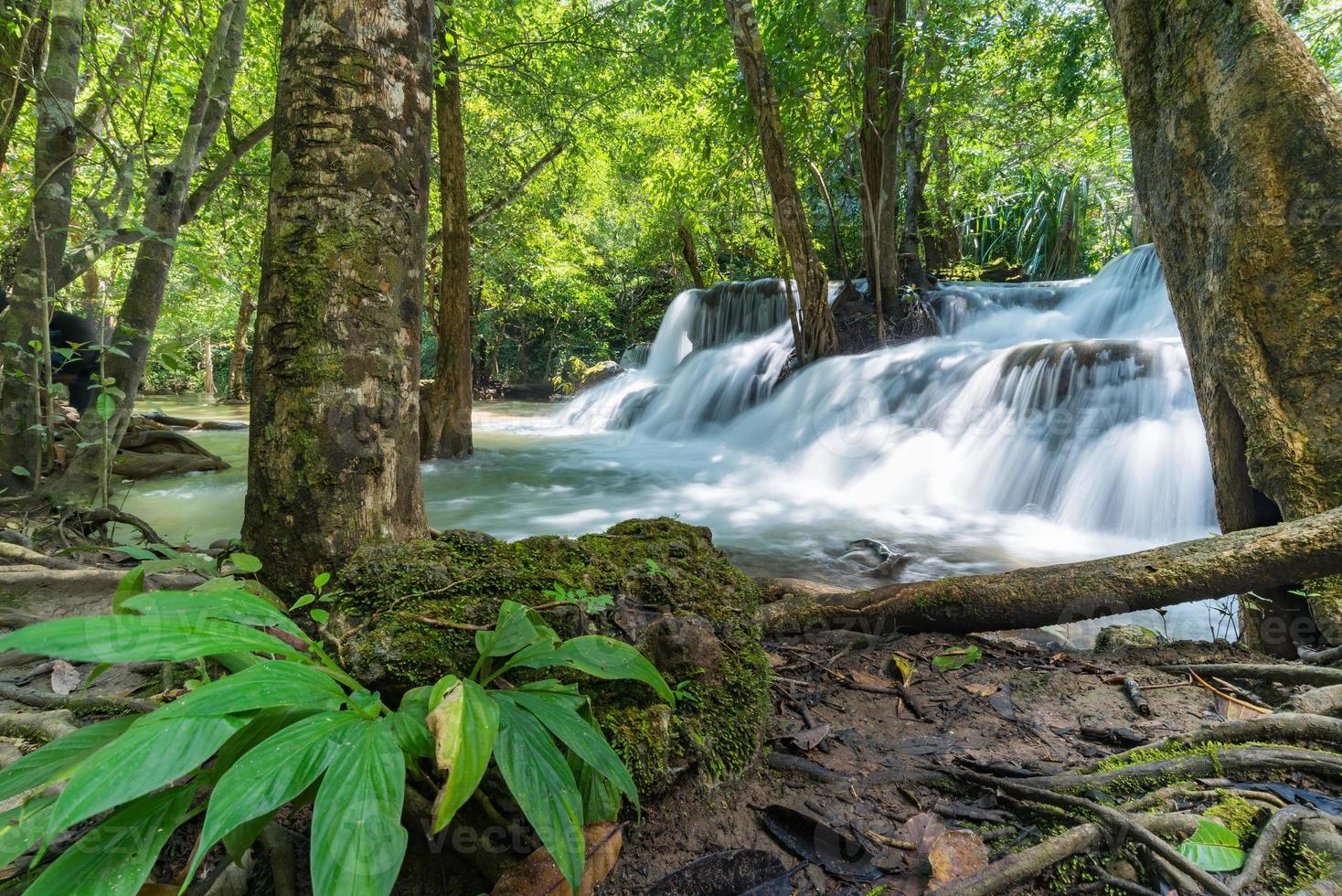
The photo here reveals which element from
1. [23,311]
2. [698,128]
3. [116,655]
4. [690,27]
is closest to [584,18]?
[690,27]

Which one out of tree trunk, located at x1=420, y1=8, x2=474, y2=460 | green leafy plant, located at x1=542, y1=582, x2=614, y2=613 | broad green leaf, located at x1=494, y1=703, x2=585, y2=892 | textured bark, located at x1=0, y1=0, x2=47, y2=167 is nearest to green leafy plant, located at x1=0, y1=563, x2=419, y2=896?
broad green leaf, located at x1=494, y1=703, x2=585, y2=892

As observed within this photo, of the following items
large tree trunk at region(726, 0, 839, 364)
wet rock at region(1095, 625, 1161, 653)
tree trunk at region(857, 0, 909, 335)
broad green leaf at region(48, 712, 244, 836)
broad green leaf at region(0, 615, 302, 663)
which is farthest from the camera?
tree trunk at region(857, 0, 909, 335)

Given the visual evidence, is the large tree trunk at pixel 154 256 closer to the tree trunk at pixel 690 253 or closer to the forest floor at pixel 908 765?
the forest floor at pixel 908 765

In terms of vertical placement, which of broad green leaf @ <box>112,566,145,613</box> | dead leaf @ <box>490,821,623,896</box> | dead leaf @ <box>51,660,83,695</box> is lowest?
dead leaf @ <box>490,821,623,896</box>

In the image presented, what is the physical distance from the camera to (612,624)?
1403mm

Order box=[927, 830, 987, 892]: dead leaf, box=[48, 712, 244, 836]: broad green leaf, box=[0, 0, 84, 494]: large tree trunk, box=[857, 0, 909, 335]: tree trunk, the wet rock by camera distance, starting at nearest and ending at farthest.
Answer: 1. box=[48, 712, 244, 836]: broad green leaf
2. box=[927, 830, 987, 892]: dead leaf
3. the wet rock
4. box=[0, 0, 84, 494]: large tree trunk
5. box=[857, 0, 909, 335]: tree trunk

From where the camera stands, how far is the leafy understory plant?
800mm

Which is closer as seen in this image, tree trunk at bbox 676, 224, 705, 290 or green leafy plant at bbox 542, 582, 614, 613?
green leafy plant at bbox 542, 582, 614, 613

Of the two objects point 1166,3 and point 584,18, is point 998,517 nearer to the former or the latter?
point 1166,3

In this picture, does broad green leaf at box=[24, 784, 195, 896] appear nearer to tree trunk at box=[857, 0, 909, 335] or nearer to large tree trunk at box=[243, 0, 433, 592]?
large tree trunk at box=[243, 0, 433, 592]

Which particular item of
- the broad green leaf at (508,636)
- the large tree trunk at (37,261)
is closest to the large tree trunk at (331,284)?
the broad green leaf at (508,636)

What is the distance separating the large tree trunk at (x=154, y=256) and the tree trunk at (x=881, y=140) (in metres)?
6.48

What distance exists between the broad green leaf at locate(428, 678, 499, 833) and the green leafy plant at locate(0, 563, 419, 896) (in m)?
0.05

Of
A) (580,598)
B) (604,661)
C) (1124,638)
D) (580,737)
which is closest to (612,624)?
(580,598)
